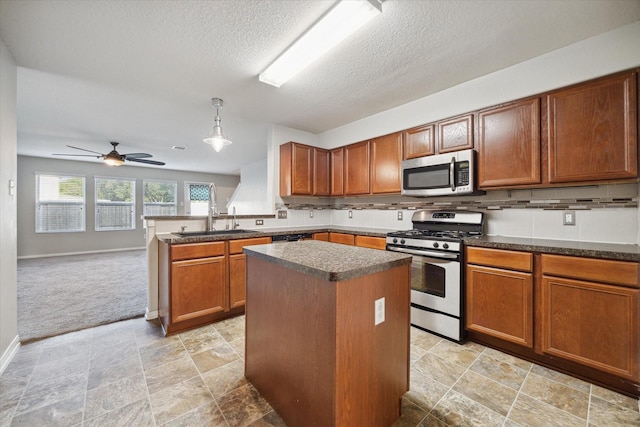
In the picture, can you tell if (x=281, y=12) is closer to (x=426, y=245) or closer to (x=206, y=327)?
(x=426, y=245)

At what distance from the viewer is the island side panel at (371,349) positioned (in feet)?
3.66

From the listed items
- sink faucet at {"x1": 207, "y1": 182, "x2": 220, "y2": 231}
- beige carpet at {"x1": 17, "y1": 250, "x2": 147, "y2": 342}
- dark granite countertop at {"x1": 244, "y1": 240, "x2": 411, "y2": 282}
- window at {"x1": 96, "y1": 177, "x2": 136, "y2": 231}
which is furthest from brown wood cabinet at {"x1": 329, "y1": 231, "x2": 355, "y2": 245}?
window at {"x1": 96, "y1": 177, "x2": 136, "y2": 231}

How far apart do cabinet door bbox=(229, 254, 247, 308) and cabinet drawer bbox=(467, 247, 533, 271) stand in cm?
225

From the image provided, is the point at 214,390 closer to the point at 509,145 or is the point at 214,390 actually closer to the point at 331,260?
the point at 331,260

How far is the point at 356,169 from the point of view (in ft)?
12.1

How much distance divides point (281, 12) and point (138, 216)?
7.63 meters

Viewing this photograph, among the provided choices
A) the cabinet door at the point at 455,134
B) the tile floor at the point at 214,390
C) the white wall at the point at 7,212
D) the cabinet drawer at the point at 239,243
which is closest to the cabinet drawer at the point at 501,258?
the tile floor at the point at 214,390

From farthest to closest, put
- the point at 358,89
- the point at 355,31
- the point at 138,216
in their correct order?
the point at 138,216 → the point at 358,89 → the point at 355,31

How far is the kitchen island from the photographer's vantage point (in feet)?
3.66

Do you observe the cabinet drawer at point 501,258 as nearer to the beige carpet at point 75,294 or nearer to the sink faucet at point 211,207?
the sink faucet at point 211,207

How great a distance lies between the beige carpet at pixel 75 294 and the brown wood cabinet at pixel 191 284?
2.64ft

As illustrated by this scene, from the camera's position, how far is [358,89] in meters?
2.81

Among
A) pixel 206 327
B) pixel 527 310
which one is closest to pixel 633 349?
pixel 527 310

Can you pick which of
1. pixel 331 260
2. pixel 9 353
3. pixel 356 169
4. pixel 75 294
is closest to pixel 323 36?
pixel 331 260
